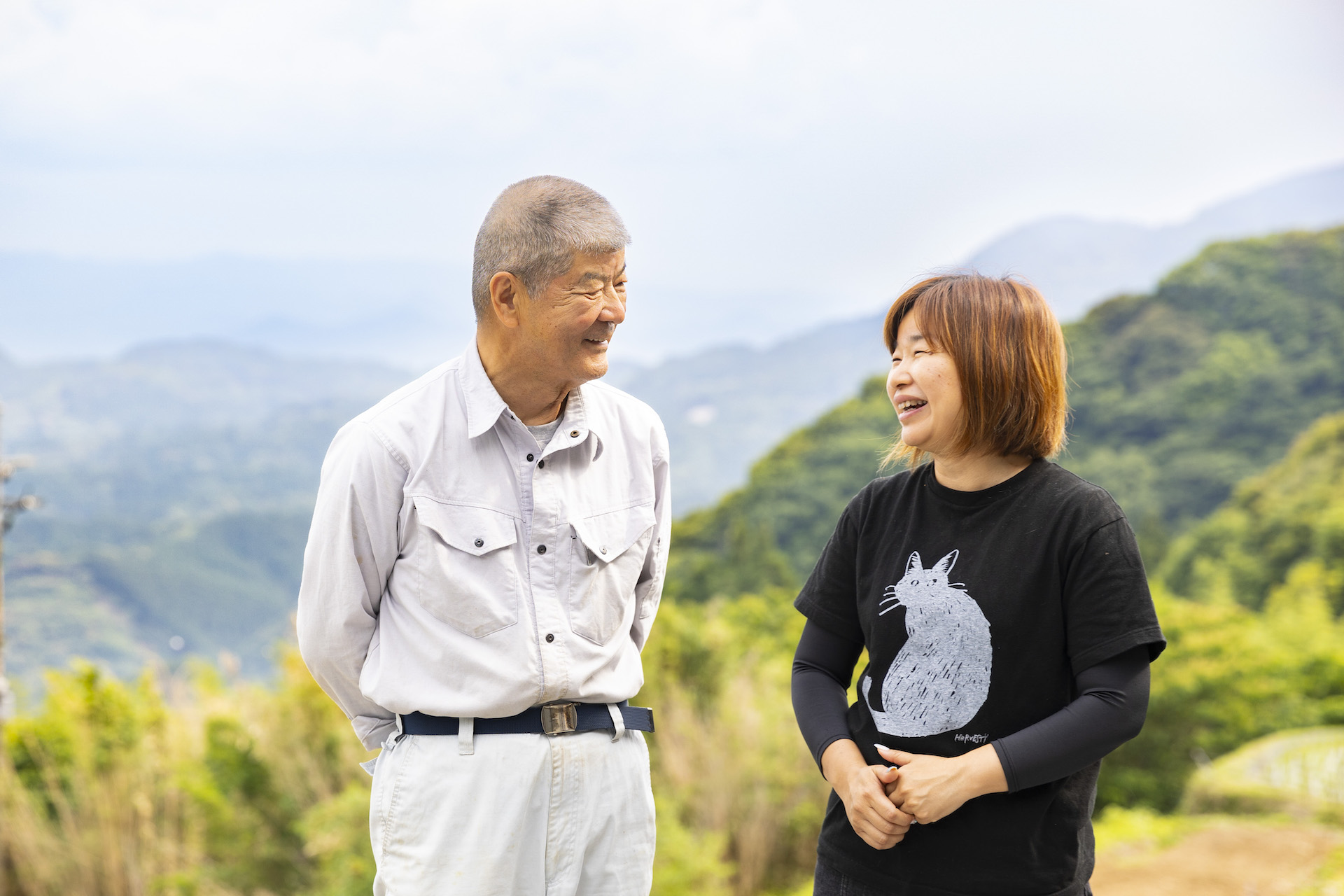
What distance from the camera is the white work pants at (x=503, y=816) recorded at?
5.87ft

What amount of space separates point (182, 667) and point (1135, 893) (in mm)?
6354

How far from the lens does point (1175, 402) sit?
87.7 feet

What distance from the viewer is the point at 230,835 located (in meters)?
6.05

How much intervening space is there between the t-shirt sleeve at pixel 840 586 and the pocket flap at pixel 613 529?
0.35m

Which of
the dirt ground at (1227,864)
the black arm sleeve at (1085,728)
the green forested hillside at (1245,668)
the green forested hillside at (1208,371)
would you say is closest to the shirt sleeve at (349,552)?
the black arm sleeve at (1085,728)

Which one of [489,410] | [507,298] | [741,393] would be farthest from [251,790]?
[741,393]

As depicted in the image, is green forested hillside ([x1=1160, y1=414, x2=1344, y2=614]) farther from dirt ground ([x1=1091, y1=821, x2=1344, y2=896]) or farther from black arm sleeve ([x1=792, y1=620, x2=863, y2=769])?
black arm sleeve ([x1=792, y1=620, x2=863, y2=769])

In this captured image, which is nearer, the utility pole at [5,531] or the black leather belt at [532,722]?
the black leather belt at [532,722]

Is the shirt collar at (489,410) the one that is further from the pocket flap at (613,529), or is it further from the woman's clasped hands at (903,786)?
the woman's clasped hands at (903,786)

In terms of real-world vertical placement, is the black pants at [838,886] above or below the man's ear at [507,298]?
below

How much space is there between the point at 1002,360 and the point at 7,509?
26.7ft

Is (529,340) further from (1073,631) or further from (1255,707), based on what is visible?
(1255,707)

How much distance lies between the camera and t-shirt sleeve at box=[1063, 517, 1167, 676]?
4.77 ft

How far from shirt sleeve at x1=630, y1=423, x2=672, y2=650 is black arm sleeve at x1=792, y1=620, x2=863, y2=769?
1.42 feet
